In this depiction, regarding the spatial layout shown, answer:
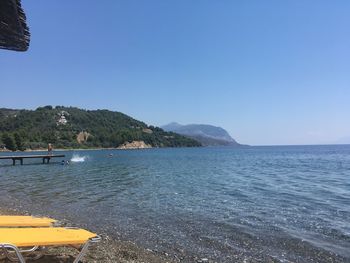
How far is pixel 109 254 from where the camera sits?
9547mm

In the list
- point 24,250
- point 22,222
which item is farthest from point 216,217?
point 24,250

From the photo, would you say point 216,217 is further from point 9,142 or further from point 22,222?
point 9,142

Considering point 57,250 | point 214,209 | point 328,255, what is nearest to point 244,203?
point 214,209

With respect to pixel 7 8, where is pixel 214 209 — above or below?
below

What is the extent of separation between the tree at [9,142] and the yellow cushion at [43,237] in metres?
157

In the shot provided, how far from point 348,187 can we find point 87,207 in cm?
1884

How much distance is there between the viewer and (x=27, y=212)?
1673 cm

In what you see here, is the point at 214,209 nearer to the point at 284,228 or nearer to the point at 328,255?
the point at 284,228

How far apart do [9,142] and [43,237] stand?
523 ft

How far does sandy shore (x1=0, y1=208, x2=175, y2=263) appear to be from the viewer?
8.19 metres

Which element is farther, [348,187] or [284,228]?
[348,187]

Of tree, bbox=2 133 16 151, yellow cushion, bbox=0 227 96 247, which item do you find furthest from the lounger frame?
tree, bbox=2 133 16 151

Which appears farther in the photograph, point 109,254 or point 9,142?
point 9,142

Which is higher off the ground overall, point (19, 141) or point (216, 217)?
point (19, 141)
